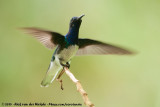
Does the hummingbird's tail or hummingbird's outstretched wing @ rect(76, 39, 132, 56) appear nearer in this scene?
hummingbird's outstretched wing @ rect(76, 39, 132, 56)

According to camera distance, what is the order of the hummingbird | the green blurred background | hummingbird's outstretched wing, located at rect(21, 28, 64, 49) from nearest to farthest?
hummingbird's outstretched wing, located at rect(21, 28, 64, 49) < the hummingbird < the green blurred background

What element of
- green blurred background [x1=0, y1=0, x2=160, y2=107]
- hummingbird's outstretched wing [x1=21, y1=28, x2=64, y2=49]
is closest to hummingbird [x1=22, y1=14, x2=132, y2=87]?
hummingbird's outstretched wing [x1=21, y1=28, x2=64, y2=49]

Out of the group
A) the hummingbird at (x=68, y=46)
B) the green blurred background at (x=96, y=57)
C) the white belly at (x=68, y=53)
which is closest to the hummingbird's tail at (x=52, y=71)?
the hummingbird at (x=68, y=46)

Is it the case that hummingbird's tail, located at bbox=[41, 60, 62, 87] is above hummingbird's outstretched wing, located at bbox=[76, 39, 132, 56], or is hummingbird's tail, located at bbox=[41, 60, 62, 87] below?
below

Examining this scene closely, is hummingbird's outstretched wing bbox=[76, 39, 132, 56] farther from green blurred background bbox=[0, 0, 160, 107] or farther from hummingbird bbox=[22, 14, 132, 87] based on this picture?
green blurred background bbox=[0, 0, 160, 107]

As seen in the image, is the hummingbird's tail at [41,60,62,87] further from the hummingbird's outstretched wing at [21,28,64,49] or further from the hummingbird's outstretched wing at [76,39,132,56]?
the hummingbird's outstretched wing at [76,39,132,56]

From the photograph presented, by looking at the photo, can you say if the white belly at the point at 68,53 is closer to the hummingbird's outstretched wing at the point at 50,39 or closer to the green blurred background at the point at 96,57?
the hummingbird's outstretched wing at the point at 50,39

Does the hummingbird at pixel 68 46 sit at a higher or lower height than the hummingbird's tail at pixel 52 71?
higher

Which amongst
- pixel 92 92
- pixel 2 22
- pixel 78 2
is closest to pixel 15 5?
pixel 2 22

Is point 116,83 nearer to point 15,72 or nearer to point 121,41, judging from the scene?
point 121,41

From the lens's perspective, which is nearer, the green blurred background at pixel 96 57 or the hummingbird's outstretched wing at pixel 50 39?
the hummingbird's outstretched wing at pixel 50 39

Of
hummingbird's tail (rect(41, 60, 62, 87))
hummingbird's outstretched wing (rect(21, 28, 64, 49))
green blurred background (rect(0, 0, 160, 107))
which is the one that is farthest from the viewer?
green blurred background (rect(0, 0, 160, 107))
